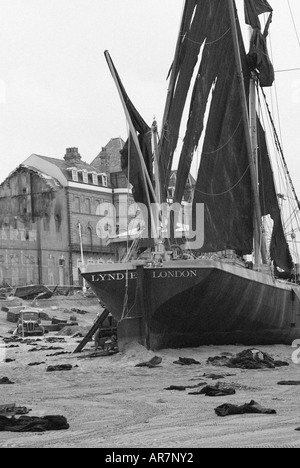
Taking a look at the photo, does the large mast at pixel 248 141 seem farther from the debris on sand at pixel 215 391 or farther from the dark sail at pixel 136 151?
the debris on sand at pixel 215 391

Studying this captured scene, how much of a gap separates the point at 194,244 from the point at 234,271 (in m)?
3.12

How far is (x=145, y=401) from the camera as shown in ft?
58.5

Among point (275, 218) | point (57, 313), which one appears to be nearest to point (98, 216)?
point (57, 313)

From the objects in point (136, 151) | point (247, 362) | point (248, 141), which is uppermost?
point (248, 141)

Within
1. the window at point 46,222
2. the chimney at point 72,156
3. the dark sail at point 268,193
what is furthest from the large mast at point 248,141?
the chimney at point 72,156

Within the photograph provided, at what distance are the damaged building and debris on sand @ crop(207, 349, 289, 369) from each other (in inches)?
2444

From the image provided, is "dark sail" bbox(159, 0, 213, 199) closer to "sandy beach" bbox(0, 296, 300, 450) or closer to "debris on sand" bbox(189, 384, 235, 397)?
"sandy beach" bbox(0, 296, 300, 450)

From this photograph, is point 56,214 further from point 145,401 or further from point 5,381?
point 145,401

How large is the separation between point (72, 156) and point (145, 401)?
85.0 m

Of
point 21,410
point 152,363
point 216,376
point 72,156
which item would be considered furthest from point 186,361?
point 72,156

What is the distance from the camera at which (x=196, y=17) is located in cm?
3653

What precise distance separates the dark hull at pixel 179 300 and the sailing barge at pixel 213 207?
0.04m

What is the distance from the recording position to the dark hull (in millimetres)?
29547

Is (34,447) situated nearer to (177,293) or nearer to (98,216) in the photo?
(177,293)
